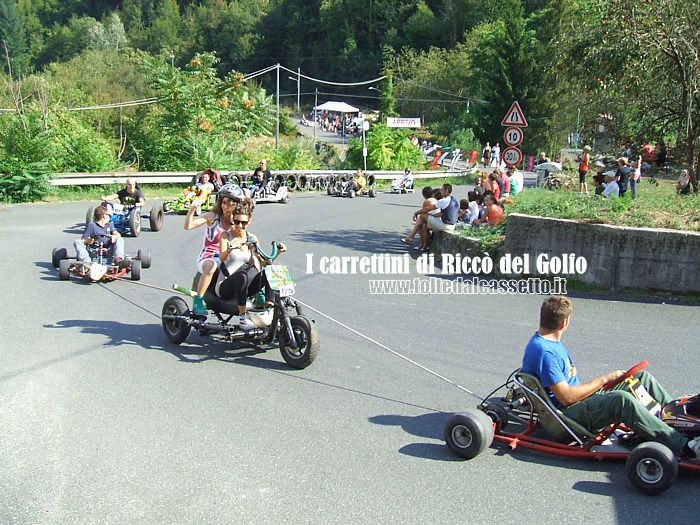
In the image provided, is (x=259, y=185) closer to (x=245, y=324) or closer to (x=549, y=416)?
(x=245, y=324)

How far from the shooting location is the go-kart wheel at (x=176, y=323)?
830 cm

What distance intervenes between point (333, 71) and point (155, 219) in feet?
307

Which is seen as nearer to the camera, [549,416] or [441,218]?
[549,416]

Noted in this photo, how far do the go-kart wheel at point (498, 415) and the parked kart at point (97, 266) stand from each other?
25.3 feet

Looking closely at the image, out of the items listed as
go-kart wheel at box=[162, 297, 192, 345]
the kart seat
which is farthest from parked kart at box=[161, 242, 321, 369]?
the kart seat

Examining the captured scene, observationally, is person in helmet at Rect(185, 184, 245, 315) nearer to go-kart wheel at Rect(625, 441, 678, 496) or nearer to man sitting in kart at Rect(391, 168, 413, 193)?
go-kart wheel at Rect(625, 441, 678, 496)

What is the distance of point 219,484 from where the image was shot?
5004 millimetres

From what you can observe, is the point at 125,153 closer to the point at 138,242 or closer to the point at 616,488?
the point at 138,242

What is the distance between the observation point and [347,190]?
29.6 metres

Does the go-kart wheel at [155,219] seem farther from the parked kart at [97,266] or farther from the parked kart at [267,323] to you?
the parked kart at [267,323]

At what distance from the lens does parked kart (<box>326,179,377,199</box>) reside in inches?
1166

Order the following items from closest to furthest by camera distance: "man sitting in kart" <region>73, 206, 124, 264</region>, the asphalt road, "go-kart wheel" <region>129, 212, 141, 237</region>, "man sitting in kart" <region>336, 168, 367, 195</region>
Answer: the asphalt road
"man sitting in kart" <region>73, 206, 124, 264</region>
"go-kart wheel" <region>129, 212, 141, 237</region>
"man sitting in kart" <region>336, 168, 367, 195</region>

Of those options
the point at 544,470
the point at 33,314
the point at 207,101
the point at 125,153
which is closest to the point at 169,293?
the point at 33,314

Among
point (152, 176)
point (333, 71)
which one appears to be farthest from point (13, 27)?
point (152, 176)
